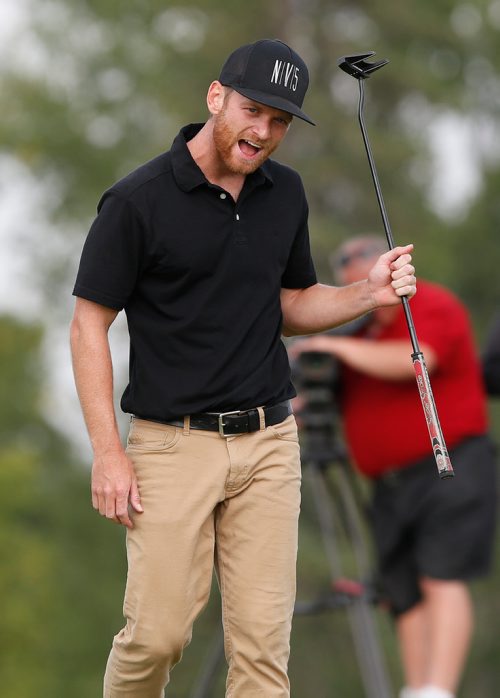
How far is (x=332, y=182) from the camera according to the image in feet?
57.4

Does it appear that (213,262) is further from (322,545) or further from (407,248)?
(322,545)

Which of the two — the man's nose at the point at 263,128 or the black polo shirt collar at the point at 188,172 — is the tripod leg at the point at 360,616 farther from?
the man's nose at the point at 263,128

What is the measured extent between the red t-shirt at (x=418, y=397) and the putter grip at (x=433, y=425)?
2.10 metres

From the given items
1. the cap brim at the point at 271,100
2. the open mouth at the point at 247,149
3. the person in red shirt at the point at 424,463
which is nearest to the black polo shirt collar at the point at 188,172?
the open mouth at the point at 247,149

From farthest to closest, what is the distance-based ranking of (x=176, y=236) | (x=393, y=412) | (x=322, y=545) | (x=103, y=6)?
1. (x=103, y=6)
2. (x=322, y=545)
3. (x=393, y=412)
4. (x=176, y=236)

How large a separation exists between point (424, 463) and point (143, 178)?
2.63 metres

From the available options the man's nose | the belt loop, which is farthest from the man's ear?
the belt loop

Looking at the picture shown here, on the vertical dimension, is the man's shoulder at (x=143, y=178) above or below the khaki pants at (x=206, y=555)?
above

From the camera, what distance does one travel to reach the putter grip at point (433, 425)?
3.57 meters

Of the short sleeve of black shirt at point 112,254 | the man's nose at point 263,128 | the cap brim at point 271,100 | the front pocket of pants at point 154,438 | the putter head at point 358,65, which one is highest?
the putter head at point 358,65

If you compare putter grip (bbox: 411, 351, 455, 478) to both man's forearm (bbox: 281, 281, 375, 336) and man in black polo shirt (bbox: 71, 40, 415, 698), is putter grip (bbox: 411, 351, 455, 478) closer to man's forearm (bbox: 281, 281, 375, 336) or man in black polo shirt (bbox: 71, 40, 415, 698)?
man in black polo shirt (bbox: 71, 40, 415, 698)

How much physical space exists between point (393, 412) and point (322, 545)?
36.7 feet

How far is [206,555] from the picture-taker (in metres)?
3.93

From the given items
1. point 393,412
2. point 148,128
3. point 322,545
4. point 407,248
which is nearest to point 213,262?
point 407,248
